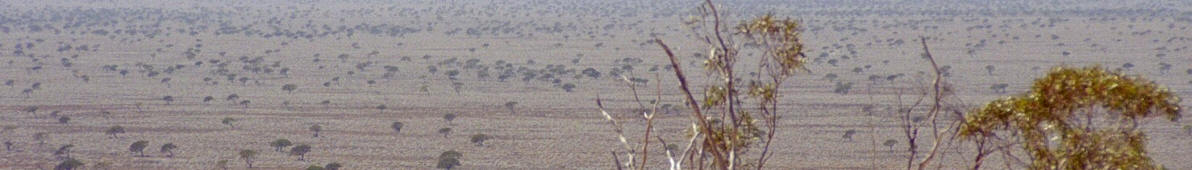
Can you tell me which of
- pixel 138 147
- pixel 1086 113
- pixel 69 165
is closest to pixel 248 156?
pixel 138 147

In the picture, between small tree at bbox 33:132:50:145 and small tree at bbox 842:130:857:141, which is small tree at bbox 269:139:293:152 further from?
small tree at bbox 842:130:857:141

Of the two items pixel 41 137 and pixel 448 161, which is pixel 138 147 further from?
pixel 448 161

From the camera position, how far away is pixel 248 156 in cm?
2323

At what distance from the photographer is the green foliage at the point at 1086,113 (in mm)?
6539

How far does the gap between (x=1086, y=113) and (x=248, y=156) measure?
19.4 metres

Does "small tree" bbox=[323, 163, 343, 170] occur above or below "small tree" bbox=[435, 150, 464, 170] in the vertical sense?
above

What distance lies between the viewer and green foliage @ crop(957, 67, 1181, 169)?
6.54m

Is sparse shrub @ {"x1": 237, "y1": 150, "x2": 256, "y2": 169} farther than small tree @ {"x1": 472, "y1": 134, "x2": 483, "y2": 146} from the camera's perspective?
No

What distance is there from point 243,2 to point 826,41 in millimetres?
63348

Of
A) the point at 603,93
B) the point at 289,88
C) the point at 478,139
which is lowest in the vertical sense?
the point at 478,139

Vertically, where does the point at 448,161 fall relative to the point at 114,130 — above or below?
below

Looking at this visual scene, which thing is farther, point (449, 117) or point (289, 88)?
point (289, 88)

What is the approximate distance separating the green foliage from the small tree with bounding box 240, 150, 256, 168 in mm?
18575

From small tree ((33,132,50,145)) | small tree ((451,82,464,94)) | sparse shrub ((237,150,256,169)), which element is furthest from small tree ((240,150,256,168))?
small tree ((451,82,464,94))
